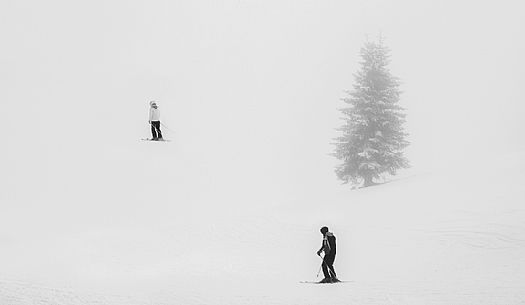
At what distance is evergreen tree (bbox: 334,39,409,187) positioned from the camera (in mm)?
29984

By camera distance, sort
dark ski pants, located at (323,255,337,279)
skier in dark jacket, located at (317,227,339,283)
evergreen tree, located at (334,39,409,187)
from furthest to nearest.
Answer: evergreen tree, located at (334,39,409,187), dark ski pants, located at (323,255,337,279), skier in dark jacket, located at (317,227,339,283)

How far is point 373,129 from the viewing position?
99.1 feet

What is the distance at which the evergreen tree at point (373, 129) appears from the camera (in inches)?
1180

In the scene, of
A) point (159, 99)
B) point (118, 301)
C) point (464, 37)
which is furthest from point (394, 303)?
point (464, 37)

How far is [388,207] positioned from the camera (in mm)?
24766

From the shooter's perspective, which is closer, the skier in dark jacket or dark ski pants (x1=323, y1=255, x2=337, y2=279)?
the skier in dark jacket

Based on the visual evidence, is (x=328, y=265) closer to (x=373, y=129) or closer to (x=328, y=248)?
(x=328, y=248)

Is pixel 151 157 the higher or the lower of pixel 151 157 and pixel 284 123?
the lower

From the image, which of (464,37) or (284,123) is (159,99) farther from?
(464,37)

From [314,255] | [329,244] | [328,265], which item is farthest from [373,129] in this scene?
[329,244]

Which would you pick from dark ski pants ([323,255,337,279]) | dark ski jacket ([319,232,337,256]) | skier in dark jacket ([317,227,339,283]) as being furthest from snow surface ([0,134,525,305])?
dark ski jacket ([319,232,337,256])

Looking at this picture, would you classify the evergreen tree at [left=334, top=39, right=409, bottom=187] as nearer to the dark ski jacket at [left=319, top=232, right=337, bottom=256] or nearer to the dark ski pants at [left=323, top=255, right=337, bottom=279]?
the dark ski pants at [left=323, top=255, right=337, bottom=279]

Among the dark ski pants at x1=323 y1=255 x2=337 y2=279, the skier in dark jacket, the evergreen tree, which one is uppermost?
the evergreen tree

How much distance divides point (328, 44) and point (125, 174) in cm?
13037
